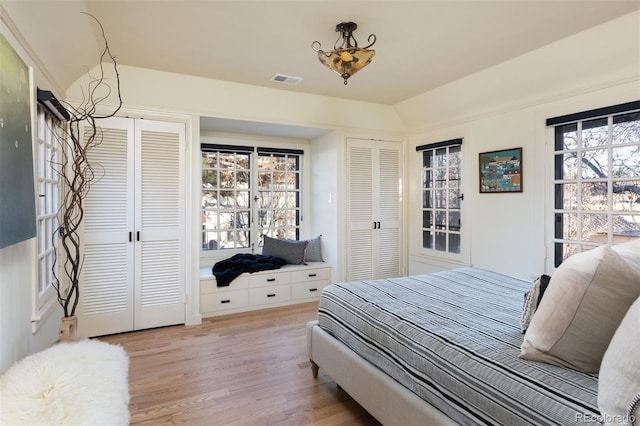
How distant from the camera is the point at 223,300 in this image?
3965mm

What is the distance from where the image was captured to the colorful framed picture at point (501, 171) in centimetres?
353

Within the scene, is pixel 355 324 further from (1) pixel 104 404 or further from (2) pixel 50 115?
(2) pixel 50 115

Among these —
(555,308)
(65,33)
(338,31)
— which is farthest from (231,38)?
(555,308)

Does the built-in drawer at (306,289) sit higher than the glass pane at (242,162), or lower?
lower

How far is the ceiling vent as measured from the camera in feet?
11.9

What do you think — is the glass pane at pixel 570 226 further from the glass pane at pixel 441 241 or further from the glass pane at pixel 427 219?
the glass pane at pixel 427 219

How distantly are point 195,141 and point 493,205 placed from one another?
3.30 meters

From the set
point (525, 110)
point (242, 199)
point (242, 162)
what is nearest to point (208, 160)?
point (242, 162)

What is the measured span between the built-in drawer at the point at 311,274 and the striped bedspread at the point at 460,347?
6.33ft

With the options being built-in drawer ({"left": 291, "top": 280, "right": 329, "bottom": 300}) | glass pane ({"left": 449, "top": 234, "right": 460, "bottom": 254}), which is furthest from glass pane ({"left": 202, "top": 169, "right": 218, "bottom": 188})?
glass pane ({"left": 449, "top": 234, "right": 460, "bottom": 254})

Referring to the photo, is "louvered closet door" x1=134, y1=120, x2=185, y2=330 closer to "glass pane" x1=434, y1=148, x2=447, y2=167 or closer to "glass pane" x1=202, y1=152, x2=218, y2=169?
"glass pane" x1=202, y1=152, x2=218, y2=169

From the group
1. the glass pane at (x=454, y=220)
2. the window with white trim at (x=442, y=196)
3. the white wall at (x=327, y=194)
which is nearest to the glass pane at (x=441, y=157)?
the window with white trim at (x=442, y=196)

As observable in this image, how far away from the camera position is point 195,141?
370cm

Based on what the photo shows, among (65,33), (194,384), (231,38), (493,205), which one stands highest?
(231,38)
